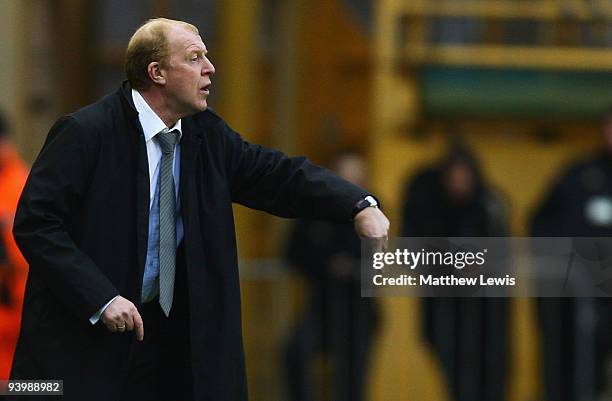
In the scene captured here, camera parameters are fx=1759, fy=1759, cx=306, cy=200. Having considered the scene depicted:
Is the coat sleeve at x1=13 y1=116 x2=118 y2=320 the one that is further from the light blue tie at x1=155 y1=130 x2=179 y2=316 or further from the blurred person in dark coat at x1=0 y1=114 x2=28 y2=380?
the blurred person in dark coat at x1=0 y1=114 x2=28 y2=380

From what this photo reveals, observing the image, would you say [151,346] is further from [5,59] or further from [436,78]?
[5,59]

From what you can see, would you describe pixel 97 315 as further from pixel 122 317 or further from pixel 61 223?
pixel 61 223

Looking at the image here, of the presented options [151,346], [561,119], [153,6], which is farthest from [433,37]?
[151,346]

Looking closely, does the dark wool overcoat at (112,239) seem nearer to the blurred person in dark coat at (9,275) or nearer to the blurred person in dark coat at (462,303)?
the blurred person in dark coat at (9,275)

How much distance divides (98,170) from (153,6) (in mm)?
5312

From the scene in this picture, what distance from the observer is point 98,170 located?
15.1ft

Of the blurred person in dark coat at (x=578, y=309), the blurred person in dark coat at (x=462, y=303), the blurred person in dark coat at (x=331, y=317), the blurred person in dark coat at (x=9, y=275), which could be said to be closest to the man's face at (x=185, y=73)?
the blurred person in dark coat at (x=9, y=275)

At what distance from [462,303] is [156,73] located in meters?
3.08

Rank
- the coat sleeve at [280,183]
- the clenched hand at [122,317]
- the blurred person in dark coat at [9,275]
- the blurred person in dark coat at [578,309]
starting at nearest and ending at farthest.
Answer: the clenched hand at [122,317] < the coat sleeve at [280,183] < the blurred person in dark coat at [9,275] < the blurred person in dark coat at [578,309]

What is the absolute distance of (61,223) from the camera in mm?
4535

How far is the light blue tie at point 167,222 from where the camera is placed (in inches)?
184

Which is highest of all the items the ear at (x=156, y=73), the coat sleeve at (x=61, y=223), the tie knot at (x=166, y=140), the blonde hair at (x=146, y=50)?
the blonde hair at (x=146, y=50)

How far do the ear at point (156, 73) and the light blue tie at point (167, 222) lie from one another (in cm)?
14

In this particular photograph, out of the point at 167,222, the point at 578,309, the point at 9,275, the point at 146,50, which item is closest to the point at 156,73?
the point at 146,50
